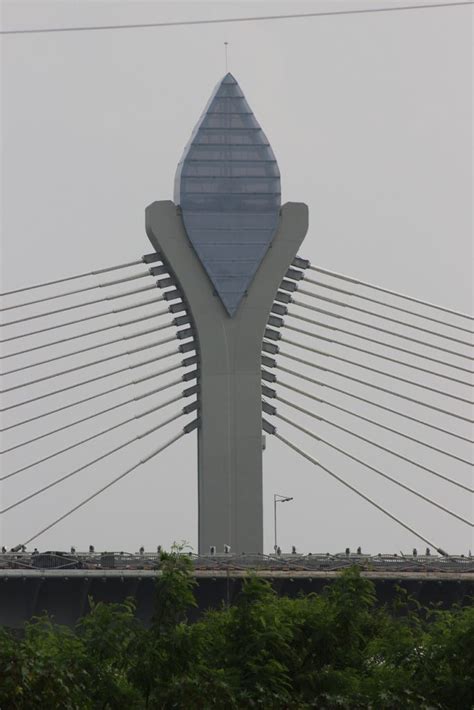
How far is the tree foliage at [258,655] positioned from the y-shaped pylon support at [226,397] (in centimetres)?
3711

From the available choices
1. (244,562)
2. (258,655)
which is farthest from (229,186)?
(258,655)

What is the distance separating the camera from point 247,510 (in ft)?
387

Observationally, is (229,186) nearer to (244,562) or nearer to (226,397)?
(226,397)

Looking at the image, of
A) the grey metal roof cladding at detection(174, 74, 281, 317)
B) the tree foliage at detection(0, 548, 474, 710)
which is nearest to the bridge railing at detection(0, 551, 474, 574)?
the grey metal roof cladding at detection(174, 74, 281, 317)

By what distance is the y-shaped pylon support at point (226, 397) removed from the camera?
117062 millimetres

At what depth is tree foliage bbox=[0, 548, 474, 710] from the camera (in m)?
66.5

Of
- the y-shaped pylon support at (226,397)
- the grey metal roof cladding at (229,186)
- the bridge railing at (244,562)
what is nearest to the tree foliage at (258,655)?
the bridge railing at (244,562)

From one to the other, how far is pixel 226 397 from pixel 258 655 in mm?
45427

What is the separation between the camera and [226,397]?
117188mm

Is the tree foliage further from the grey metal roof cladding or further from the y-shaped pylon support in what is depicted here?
the grey metal roof cladding

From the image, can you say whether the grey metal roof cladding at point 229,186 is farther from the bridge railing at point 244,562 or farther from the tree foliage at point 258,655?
the tree foliage at point 258,655

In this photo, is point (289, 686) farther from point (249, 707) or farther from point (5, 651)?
point (5, 651)

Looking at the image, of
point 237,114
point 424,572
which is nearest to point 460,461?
point 424,572

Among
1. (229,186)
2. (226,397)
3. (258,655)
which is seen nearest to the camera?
(258,655)
